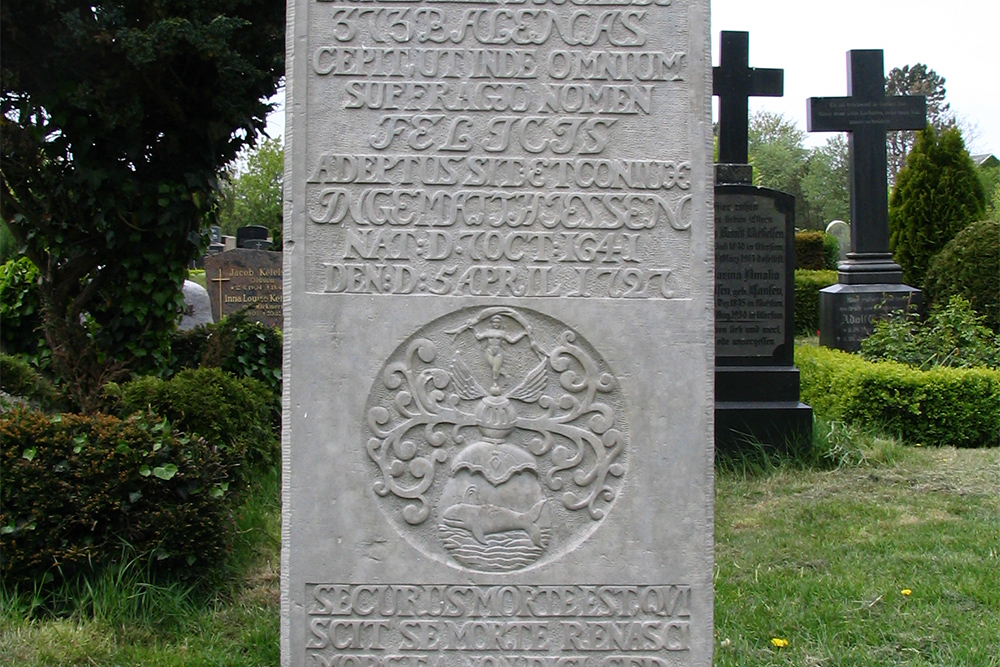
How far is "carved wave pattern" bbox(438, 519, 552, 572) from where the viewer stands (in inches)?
105

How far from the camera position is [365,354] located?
2637mm

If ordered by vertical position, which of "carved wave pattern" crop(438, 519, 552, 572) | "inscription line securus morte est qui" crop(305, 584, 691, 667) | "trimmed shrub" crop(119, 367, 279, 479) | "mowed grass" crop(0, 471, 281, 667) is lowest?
"mowed grass" crop(0, 471, 281, 667)

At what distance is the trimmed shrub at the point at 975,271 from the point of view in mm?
11562

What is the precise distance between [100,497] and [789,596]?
2.92 metres

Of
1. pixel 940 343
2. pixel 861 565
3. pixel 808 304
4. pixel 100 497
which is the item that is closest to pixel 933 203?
pixel 808 304

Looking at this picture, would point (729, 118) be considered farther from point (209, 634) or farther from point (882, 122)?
point (209, 634)

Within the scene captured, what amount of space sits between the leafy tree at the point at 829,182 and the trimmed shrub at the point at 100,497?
46225mm

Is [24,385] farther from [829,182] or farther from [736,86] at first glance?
[829,182]

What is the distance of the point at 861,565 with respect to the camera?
14.4 ft

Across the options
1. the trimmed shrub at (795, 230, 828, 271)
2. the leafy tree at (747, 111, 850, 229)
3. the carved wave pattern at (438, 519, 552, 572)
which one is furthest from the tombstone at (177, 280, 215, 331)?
the leafy tree at (747, 111, 850, 229)

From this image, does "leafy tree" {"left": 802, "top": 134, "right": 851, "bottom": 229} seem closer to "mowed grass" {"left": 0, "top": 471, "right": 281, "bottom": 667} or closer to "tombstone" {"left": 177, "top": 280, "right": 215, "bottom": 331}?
"tombstone" {"left": 177, "top": 280, "right": 215, "bottom": 331}

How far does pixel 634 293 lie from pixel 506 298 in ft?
1.22

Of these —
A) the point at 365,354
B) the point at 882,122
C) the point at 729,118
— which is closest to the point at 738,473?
the point at 729,118

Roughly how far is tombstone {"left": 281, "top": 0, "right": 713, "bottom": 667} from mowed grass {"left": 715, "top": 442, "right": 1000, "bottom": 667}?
103 centimetres
